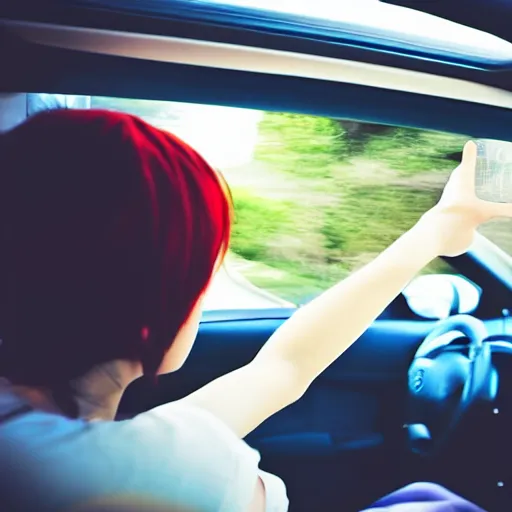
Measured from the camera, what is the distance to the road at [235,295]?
1450 mm

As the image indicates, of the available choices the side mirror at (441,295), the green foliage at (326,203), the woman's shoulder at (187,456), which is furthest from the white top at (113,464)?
the side mirror at (441,295)

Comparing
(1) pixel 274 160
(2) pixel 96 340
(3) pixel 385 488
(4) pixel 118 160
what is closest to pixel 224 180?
(1) pixel 274 160

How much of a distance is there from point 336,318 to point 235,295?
24 cm

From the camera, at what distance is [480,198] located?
1.66m

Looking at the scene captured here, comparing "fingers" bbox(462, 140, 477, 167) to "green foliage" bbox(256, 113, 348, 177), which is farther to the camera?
"fingers" bbox(462, 140, 477, 167)

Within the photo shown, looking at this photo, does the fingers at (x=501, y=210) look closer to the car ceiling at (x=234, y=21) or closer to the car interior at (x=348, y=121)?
the car interior at (x=348, y=121)

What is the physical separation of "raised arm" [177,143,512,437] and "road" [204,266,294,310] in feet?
0.22

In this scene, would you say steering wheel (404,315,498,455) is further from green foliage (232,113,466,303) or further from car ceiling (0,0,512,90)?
car ceiling (0,0,512,90)

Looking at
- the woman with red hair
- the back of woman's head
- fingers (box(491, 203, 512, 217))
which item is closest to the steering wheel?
fingers (box(491, 203, 512, 217))

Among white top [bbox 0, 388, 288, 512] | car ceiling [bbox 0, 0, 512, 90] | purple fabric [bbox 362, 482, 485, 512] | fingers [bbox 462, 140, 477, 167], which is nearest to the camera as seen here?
white top [bbox 0, 388, 288, 512]

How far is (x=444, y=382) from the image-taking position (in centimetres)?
159

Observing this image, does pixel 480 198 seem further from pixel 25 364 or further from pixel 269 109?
pixel 25 364

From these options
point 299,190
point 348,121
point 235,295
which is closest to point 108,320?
point 235,295

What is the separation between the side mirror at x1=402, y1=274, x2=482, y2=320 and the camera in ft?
5.20
